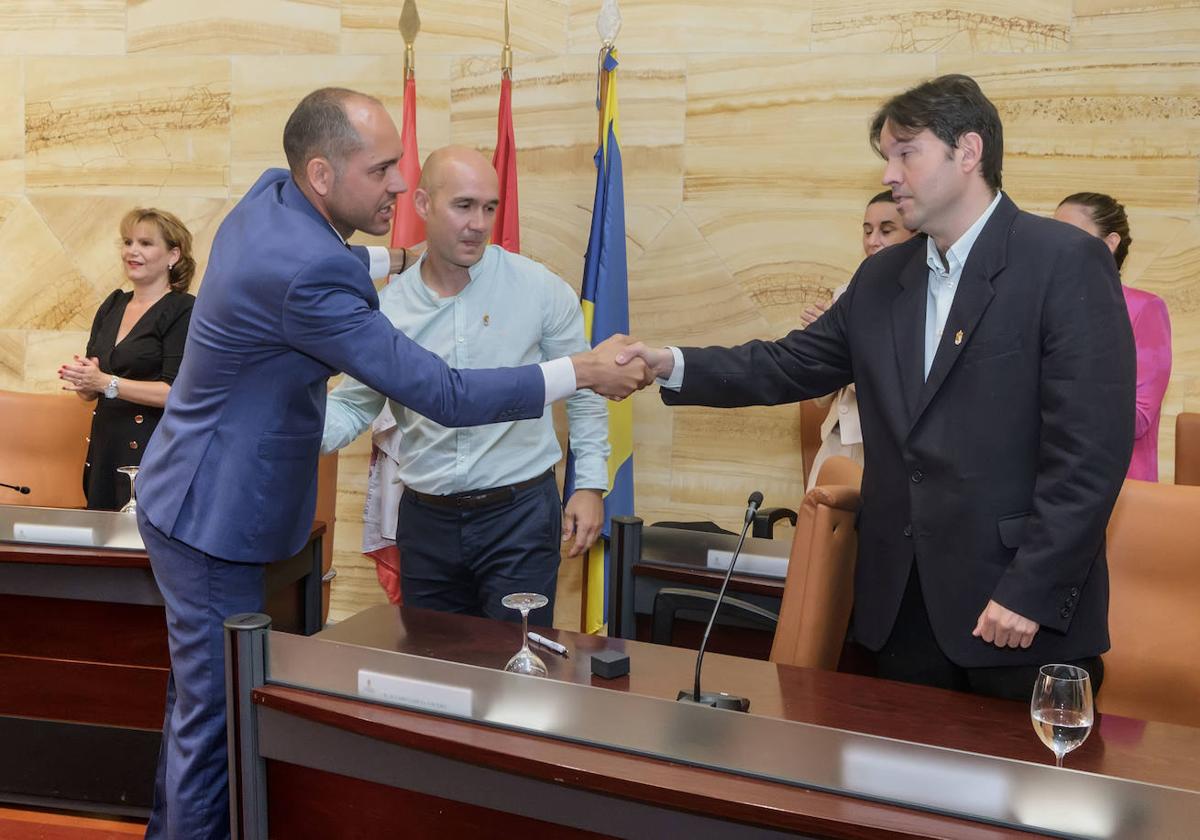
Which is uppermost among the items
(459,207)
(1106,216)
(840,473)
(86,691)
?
(1106,216)

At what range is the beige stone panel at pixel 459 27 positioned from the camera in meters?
4.46

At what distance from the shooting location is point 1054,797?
1.31 metres

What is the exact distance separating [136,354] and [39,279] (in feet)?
4.83

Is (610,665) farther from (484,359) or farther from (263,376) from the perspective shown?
(484,359)

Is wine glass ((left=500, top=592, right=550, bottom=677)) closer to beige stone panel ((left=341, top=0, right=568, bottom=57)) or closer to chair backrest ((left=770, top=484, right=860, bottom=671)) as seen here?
chair backrest ((left=770, top=484, right=860, bottom=671))

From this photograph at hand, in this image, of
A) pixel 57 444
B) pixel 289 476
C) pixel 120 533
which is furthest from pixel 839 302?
pixel 57 444

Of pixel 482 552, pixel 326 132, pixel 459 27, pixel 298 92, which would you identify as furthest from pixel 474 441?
pixel 298 92

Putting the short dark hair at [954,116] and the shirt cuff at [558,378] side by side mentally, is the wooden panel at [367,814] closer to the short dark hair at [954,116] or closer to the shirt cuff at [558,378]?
the shirt cuff at [558,378]

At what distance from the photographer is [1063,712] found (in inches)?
56.1

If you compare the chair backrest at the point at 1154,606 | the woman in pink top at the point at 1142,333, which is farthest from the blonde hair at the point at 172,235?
the chair backrest at the point at 1154,606

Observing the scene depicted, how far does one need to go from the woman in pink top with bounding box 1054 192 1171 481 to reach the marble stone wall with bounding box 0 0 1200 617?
696mm

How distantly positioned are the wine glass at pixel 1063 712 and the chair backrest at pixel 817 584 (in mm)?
545

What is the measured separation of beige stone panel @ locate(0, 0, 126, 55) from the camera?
190 inches

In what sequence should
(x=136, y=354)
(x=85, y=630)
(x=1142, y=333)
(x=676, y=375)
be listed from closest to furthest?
(x=676, y=375), (x=85, y=630), (x=1142, y=333), (x=136, y=354)
